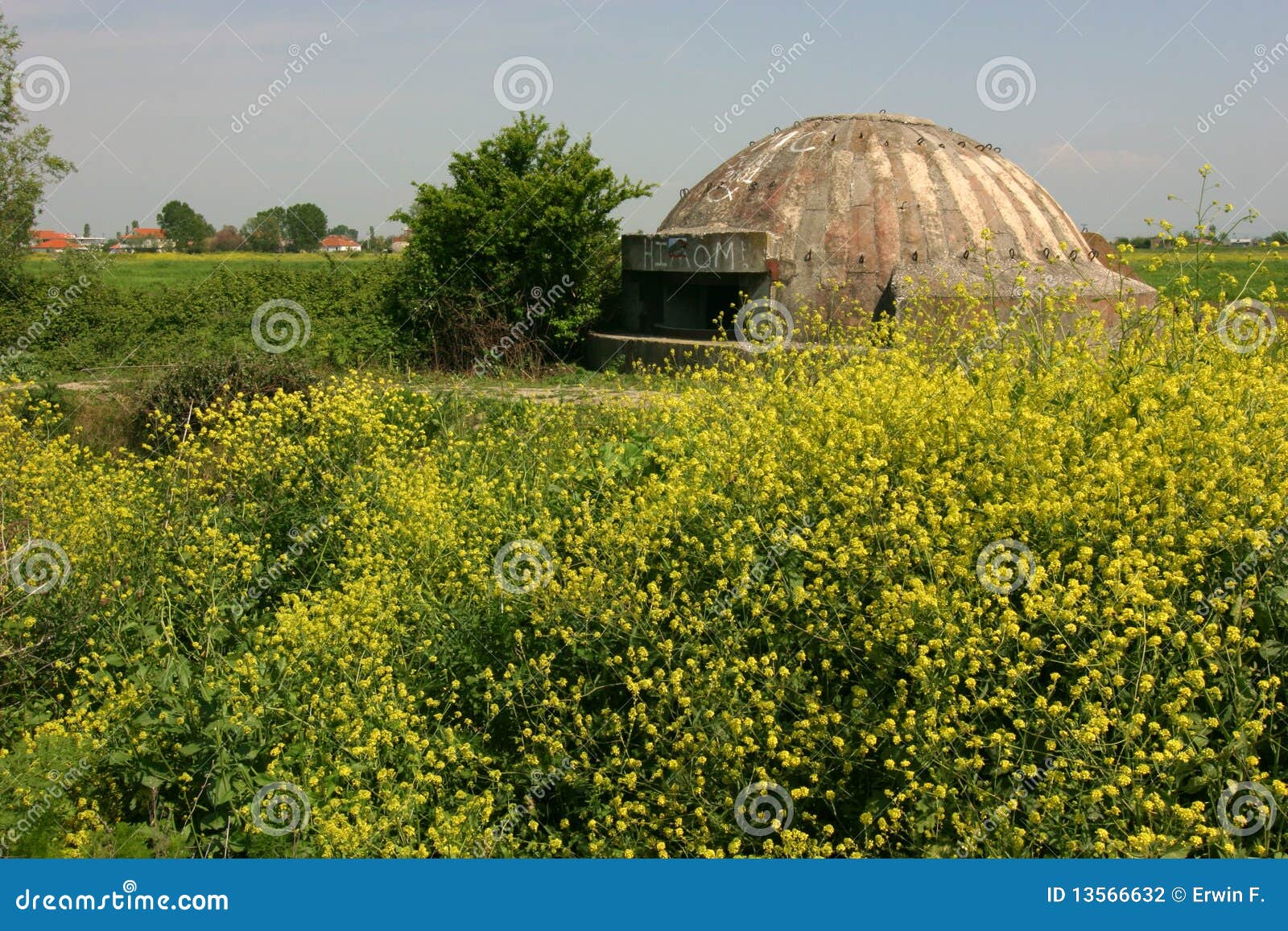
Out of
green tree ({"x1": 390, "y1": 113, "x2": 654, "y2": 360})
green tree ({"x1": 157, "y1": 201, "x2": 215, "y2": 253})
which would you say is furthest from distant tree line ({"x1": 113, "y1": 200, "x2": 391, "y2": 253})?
green tree ({"x1": 390, "y1": 113, "x2": 654, "y2": 360})

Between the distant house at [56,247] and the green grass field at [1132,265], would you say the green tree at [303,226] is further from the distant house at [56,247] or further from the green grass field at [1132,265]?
the distant house at [56,247]

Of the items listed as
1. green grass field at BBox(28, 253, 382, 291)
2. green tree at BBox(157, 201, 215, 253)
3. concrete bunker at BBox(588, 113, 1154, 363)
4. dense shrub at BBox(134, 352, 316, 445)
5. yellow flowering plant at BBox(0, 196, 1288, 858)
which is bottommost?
yellow flowering plant at BBox(0, 196, 1288, 858)

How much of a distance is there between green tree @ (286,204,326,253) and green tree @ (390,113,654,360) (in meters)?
15.6

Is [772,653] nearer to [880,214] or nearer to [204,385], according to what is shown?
[204,385]

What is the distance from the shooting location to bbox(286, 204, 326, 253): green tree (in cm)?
3394

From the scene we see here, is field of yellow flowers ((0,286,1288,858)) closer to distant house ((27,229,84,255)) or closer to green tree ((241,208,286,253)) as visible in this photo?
distant house ((27,229,84,255))

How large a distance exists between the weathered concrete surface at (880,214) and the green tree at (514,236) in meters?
1.15

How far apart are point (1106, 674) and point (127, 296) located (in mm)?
19161

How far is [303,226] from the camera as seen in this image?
3328cm

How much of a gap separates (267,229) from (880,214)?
29.1m

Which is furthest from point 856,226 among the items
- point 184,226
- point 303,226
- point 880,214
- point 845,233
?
point 184,226

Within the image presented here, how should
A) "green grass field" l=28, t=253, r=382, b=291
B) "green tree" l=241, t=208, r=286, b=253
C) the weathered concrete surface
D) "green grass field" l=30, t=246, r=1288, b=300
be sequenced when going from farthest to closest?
1. "green tree" l=241, t=208, r=286, b=253
2. "green grass field" l=28, t=253, r=382, b=291
3. the weathered concrete surface
4. "green grass field" l=30, t=246, r=1288, b=300

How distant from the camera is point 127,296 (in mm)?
18984

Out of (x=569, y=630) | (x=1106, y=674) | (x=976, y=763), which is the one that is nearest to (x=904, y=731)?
(x=976, y=763)
